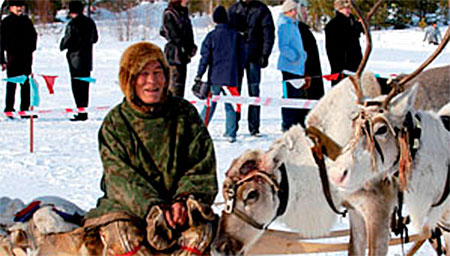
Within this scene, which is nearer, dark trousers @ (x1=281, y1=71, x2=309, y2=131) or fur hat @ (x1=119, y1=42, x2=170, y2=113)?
fur hat @ (x1=119, y1=42, x2=170, y2=113)

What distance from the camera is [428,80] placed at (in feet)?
14.0

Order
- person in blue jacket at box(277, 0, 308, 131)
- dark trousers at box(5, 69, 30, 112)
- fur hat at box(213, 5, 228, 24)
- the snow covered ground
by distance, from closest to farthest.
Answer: the snow covered ground
fur hat at box(213, 5, 228, 24)
person in blue jacket at box(277, 0, 308, 131)
dark trousers at box(5, 69, 30, 112)

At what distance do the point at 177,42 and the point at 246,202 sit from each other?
5.86 meters

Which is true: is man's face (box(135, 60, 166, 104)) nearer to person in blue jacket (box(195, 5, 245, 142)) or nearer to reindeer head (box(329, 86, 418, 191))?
reindeer head (box(329, 86, 418, 191))

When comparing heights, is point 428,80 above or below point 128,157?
above

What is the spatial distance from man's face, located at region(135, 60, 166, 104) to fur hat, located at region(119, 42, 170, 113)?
0.9 inches

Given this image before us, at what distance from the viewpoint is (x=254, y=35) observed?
28.5 ft

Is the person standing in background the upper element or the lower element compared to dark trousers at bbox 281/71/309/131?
upper

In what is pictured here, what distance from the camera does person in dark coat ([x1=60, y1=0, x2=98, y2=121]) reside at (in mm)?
9922

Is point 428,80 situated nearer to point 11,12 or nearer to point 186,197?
point 186,197

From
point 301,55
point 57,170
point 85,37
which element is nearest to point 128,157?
point 57,170

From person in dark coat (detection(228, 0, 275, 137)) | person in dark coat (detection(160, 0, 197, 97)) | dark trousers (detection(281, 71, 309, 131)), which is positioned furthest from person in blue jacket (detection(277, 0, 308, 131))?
person in dark coat (detection(160, 0, 197, 97))

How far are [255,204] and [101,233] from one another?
0.70 meters

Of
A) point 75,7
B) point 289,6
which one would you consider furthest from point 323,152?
point 75,7
